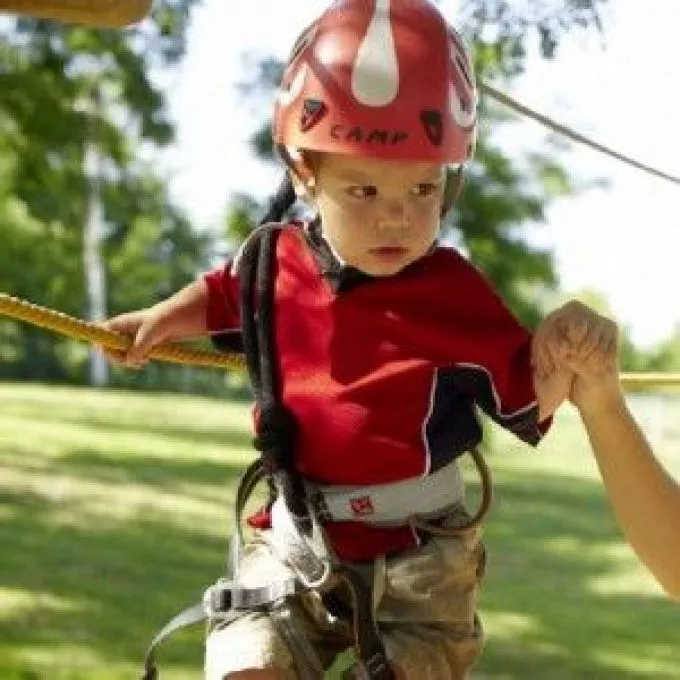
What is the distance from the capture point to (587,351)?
1.04 meters

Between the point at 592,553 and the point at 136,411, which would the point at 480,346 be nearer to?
the point at 592,553

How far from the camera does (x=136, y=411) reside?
10773mm

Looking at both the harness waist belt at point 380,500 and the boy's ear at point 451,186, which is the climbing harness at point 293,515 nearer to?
the harness waist belt at point 380,500

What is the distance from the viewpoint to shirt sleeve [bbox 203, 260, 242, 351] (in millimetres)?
1329

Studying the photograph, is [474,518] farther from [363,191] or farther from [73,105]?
[73,105]

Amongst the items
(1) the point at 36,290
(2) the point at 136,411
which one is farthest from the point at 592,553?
(2) the point at 136,411

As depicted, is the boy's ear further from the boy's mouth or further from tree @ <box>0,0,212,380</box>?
tree @ <box>0,0,212,380</box>

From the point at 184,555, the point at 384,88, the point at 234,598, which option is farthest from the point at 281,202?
the point at 184,555

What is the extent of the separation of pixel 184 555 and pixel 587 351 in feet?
14.2

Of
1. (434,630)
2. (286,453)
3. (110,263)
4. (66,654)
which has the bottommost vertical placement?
(110,263)

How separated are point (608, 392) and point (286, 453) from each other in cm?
28

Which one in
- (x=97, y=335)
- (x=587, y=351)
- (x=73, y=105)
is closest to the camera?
(x=587, y=351)

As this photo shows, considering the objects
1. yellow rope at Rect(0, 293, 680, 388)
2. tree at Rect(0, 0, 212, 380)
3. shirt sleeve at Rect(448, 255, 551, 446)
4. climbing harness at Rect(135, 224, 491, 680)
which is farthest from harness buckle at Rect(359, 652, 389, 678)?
tree at Rect(0, 0, 212, 380)

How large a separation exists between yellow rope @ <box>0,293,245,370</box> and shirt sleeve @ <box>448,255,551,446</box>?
241 millimetres
